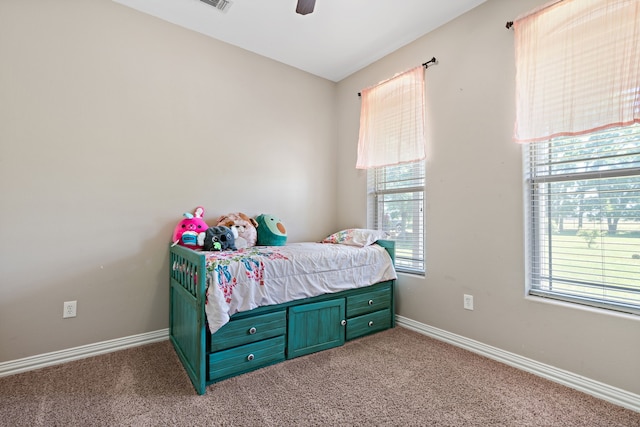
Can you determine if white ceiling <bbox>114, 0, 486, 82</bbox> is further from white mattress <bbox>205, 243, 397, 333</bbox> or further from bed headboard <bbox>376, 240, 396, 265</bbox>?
Result: white mattress <bbox>205, 243, 397, 333</bbox>

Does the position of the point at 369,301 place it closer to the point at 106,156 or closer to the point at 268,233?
the point at 268,233

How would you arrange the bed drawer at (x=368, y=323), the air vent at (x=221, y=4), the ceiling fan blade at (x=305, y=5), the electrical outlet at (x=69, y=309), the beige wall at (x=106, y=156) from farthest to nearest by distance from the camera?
the bed drawer at (x=368, y=323) → the air vent at (x=221, y=4) → the electrical outlet at (x=69, y=309) → the beige wall at (x=106, y=156) → the ceiling fan blade at (x=305, y=5)

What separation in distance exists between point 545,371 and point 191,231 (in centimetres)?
267

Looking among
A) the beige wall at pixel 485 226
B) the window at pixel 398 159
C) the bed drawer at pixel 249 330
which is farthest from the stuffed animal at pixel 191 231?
the beige wall at pixel 485 226

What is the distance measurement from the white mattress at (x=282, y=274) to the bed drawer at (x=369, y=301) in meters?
0.10

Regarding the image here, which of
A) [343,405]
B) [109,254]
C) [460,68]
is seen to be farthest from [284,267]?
[460,68]

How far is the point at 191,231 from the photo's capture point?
2406 mm

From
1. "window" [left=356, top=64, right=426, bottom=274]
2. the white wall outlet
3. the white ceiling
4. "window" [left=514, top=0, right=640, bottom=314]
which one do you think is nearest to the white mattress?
"window" [left=356, top=64, right=426, bottom=274]

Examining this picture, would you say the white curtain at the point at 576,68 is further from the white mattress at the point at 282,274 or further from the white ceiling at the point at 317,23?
the white mattress at the point at 282,274

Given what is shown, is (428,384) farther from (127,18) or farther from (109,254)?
(127,18)

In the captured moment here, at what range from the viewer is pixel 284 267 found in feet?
7.06

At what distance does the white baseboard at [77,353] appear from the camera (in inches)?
76.9

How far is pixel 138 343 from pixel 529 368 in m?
2.85

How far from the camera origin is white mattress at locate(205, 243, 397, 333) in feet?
6.00
